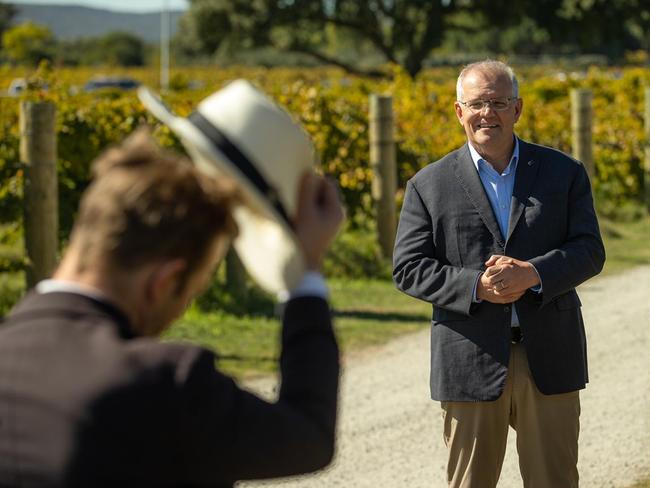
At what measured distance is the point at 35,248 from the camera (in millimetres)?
8547

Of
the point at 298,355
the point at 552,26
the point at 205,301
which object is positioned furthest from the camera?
the point at 552,26

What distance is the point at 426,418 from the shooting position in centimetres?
698

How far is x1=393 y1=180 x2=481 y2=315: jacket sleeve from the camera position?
4254mm

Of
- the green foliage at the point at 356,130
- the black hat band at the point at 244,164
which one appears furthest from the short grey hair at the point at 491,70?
the green foliage at the point at 356,130

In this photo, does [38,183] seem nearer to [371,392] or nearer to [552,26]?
[371,392]

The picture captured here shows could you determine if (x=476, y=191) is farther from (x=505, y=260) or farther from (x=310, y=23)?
(x=310, y=23)

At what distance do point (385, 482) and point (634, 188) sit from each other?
10382 millimetres

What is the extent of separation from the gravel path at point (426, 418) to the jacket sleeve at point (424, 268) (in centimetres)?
172

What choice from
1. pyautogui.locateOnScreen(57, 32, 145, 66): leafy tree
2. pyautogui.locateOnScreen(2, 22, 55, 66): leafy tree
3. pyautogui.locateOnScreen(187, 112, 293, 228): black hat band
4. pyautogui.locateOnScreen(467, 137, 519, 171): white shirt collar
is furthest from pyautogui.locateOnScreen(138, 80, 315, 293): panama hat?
pyautogui.locateOnScreen(57, 32, 145, 66): leafy tree

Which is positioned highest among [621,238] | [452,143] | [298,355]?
[298,355]

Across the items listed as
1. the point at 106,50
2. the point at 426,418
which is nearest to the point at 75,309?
the point at 426,418

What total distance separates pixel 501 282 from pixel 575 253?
29cm

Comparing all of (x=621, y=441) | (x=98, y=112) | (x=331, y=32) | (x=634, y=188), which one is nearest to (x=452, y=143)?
(x=634, y=188)

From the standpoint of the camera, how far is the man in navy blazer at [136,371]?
1.90m
